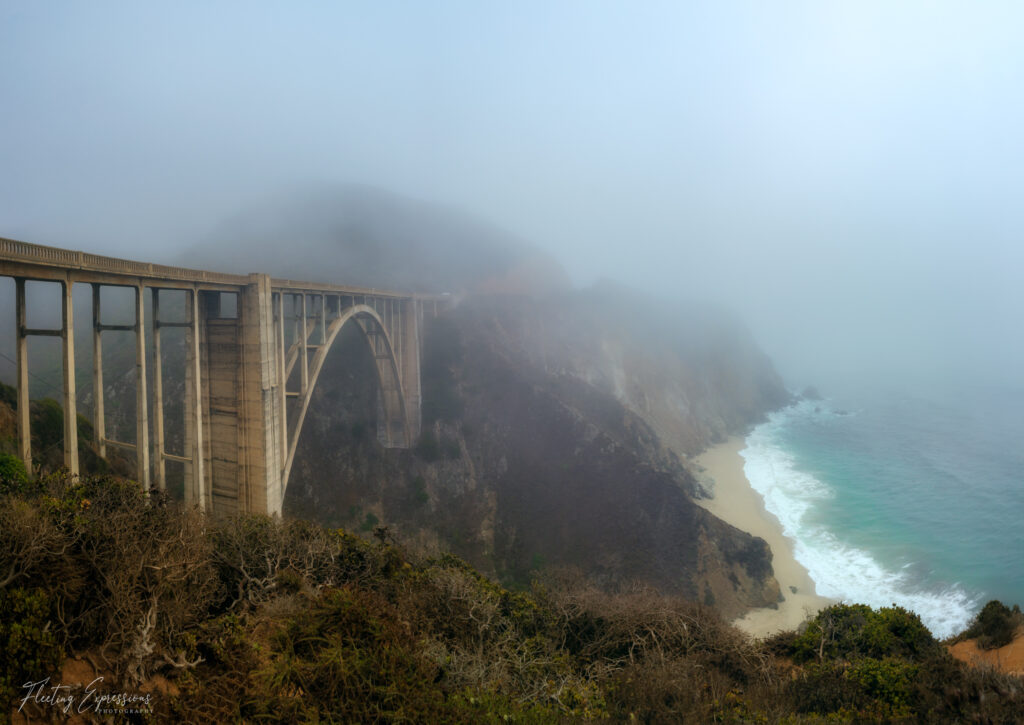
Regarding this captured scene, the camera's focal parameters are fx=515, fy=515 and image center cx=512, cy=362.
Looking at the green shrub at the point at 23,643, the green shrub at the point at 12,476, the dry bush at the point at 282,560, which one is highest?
the green shrub at the point at 12,476

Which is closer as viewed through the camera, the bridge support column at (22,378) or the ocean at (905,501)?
the bridge support column at (22,378)

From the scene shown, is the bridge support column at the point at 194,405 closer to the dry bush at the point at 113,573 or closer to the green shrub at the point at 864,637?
the dry bush at the point at 113,573

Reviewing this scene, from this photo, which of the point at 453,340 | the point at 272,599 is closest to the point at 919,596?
the point at 272,599

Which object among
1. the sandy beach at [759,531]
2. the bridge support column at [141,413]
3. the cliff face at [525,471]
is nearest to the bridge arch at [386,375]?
the cliff face at [525,471]

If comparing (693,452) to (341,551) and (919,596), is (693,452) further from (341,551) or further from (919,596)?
(341,551)

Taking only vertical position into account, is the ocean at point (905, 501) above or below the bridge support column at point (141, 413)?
below

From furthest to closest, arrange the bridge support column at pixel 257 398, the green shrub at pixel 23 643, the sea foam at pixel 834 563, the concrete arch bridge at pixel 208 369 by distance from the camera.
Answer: the sea foam at pixel 834 563
the bridge support column at pixel 257 398
the concrete arch bridge at pixel 208 369
the green shrub at pixel 23 643

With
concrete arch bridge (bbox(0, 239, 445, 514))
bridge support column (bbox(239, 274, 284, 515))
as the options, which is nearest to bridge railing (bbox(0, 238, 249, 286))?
concrete arch bridge (bbox(0, 239, 445, 514))
